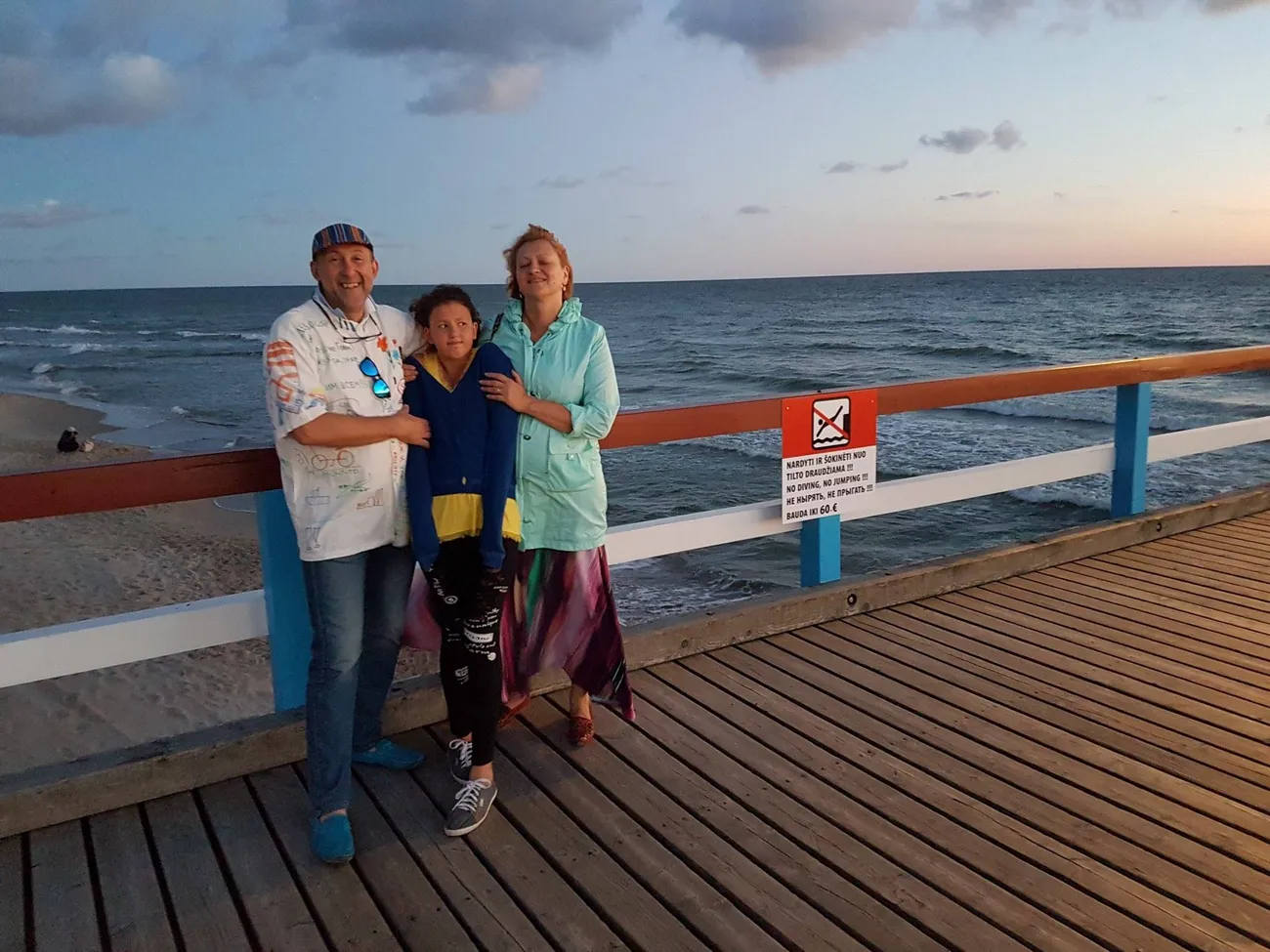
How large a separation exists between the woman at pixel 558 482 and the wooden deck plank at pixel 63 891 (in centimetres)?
112

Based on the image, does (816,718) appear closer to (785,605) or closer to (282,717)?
(785,605)

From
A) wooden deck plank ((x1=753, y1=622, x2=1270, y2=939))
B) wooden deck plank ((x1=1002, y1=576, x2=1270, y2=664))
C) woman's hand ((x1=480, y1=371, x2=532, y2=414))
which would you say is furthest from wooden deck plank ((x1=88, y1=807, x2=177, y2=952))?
wooden deck plank ((x1=1002, y1=576, x2=1270, y2=664))

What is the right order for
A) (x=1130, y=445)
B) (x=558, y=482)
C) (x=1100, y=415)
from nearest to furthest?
(x=558, y=482)
(x=1130, y=445)
(x=1100, y=415)

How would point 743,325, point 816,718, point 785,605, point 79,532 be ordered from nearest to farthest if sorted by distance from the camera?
point 816,718, point 785,605, point 79,532, point 743,325

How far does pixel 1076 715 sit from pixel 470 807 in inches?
69.7

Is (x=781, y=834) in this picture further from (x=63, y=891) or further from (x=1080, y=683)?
(x=63, y=891)

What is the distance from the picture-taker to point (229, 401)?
84.6ft

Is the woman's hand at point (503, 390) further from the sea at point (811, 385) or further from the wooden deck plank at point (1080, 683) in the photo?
the sea at point (811, 385)

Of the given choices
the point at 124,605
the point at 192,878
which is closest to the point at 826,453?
the point at 192,878

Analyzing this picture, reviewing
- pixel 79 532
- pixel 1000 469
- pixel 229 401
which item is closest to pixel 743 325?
pixel 229 401

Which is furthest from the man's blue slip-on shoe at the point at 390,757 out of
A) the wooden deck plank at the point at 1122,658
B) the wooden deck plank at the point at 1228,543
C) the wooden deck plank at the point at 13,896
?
the wooden deck plank at the point at 1228,543

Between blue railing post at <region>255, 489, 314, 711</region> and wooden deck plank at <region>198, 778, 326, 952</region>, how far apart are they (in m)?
0.29

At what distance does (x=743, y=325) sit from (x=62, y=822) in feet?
162

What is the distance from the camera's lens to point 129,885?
2102 mm
